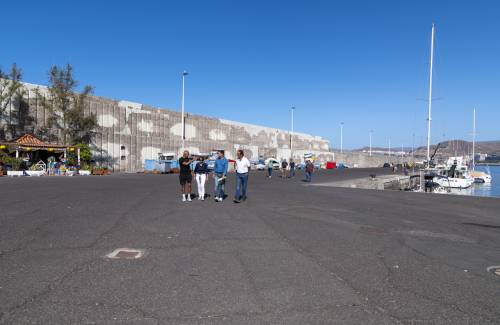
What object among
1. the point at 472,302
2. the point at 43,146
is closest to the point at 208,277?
the point at 472,302

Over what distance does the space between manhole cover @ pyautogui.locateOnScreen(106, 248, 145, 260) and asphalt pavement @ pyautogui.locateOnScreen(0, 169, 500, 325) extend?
0.42 feet

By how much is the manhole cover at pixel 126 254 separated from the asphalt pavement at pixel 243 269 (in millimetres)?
129

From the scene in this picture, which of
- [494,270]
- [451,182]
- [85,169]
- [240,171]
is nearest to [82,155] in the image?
[85,169]

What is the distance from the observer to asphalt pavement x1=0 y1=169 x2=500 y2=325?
12.8 feet

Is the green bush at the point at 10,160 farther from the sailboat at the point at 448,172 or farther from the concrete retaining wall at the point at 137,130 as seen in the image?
the sailboat at the point at 448,172

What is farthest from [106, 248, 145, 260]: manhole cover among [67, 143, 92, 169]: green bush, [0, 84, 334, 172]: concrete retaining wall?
[0, 84, 334, 172]: concrete retaining wall

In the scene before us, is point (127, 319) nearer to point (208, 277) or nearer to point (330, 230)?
point (208, 277)

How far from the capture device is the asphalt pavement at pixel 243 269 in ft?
12.8

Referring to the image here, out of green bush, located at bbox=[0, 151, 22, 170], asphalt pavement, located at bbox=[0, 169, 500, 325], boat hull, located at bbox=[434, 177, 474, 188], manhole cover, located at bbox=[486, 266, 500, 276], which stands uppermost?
green bush, located at bbox=[0, 151, 22, 170]

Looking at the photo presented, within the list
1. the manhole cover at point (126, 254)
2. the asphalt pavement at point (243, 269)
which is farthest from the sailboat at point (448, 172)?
the manhole cover at point (126, 254)

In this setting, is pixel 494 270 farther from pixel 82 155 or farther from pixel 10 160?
pixel 82 155

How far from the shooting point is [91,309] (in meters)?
3.88

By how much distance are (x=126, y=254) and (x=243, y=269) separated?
2.00 metres

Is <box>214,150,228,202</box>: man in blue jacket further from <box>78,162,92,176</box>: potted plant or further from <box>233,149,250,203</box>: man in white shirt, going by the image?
<box>78,162,92,176</box>: potted plant
